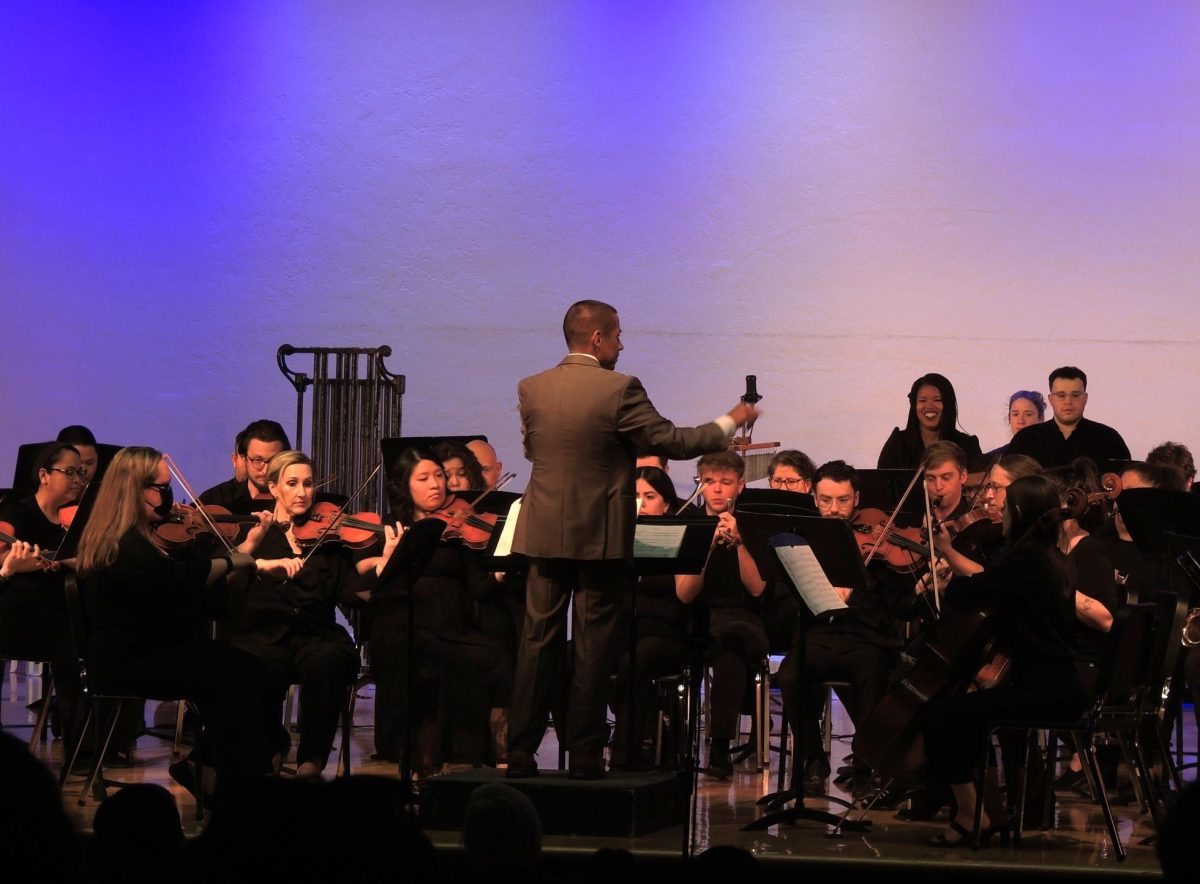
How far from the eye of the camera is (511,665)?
5.64 m

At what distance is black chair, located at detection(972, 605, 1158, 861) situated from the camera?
4.28 m

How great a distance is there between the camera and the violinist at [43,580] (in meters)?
5.50

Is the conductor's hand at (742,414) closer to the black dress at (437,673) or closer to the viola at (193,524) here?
the black dress at (437,673)

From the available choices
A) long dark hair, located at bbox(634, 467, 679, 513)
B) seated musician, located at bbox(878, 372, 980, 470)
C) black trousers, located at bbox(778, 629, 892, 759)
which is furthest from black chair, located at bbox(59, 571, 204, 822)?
seated musician, located at bbox(878, 372, 980, 470)

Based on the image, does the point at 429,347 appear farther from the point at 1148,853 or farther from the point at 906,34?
the point at 1148,853

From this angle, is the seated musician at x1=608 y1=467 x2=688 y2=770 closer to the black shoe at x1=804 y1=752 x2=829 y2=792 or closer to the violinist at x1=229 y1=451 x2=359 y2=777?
the black shoe at x1=804 y1=752 x2=829 y2=792

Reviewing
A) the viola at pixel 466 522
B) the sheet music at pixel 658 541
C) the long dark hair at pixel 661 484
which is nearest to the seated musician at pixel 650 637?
the long dark hair at pixel 661 484

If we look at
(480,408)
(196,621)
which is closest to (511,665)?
(196,621)

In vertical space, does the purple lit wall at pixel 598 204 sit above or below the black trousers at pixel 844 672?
above

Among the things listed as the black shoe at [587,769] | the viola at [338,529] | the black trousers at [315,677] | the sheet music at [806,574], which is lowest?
the black shoe at [587,769]

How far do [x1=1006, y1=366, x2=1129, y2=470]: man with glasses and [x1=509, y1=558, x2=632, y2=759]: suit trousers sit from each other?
9.22 ft

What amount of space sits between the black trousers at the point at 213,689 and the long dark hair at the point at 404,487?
1.05m

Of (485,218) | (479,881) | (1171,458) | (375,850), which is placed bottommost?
(479,881)

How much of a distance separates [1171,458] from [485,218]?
4.00 m
